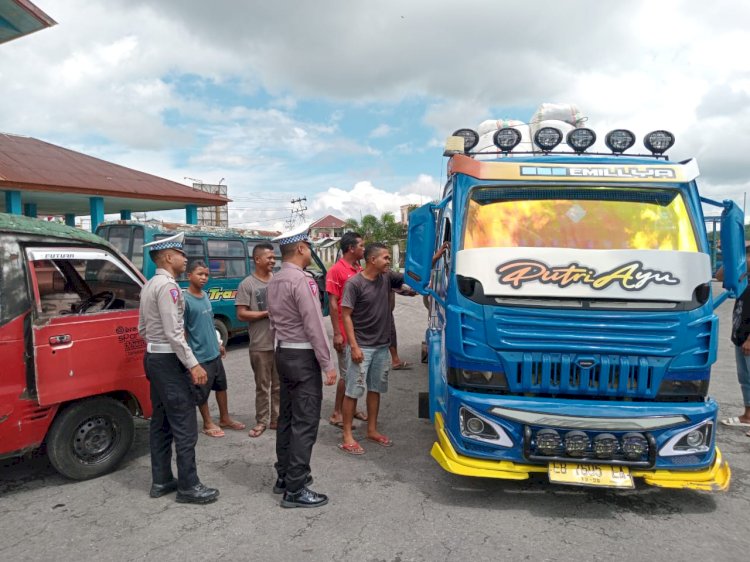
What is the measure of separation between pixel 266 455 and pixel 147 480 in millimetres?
944

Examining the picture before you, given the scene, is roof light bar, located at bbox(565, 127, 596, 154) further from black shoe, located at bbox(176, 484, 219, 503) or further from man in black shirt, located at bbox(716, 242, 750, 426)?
black shoe, located at bbox(176, 484, 219, 503)

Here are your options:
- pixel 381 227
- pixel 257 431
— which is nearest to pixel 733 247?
pixel 257 431

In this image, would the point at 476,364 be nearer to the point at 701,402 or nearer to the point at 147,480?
the point at 701,402

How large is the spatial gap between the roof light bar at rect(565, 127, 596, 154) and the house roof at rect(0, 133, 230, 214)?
501 inches

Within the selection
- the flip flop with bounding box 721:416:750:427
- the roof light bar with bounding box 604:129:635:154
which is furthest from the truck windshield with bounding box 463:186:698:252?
the flip flop with bounding box 721:416:750:427

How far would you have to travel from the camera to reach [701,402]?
3248 mm

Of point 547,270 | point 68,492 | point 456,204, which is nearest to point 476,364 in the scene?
point 547,270

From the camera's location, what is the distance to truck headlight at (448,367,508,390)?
3307mm

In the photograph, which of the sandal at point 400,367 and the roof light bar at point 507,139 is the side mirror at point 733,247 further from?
the sandal at point 400,367

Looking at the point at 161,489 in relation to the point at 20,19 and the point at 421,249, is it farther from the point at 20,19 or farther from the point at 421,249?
the point at 20,19

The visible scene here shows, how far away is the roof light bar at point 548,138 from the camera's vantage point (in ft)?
14.1

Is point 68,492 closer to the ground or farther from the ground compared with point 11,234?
closer to the ground

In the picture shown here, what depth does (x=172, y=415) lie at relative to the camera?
3389mm

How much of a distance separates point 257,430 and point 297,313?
194 centimetres
